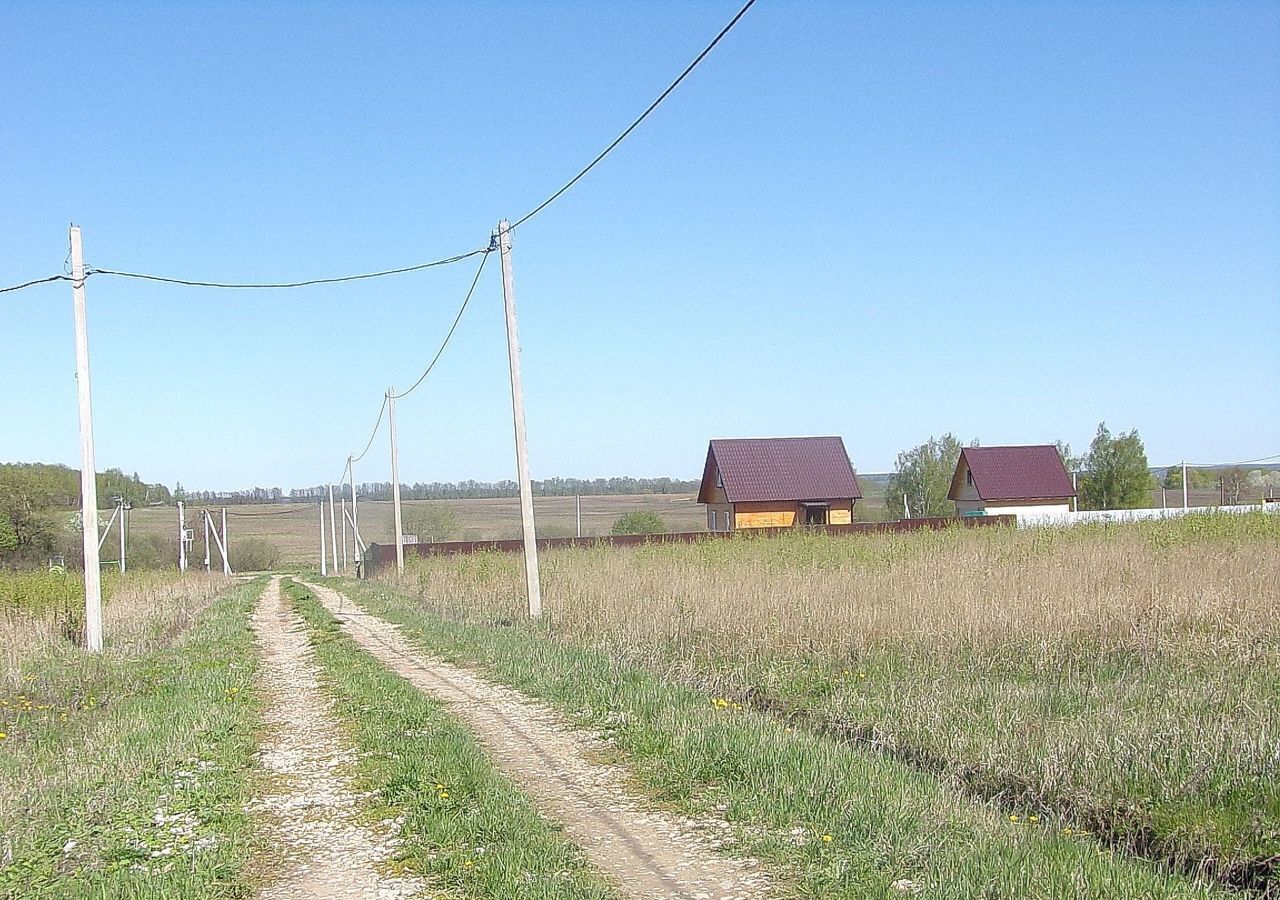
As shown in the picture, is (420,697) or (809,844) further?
(420,697)

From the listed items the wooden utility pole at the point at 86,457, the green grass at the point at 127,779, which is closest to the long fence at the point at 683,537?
the wooden utility pole at the point at 86,457

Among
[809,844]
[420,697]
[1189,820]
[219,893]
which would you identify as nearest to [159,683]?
[420,697]

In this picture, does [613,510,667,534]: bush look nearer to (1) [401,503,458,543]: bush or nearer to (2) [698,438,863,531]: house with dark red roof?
(2) [698,438,863,531]: house with dark red roof

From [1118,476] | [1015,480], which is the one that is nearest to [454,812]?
[1015,480]

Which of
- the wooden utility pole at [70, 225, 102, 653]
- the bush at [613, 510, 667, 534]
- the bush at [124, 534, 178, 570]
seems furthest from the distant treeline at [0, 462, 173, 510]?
the wooden utility pole at [70, 225, 102, 653]

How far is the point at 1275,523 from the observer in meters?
22.0

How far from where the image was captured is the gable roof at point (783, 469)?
43.9 metres

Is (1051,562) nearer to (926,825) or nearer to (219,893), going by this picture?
(926,825)

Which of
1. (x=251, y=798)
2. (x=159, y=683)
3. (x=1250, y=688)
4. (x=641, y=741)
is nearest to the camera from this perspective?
(x=251, y=798)

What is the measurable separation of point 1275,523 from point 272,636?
64.0ft

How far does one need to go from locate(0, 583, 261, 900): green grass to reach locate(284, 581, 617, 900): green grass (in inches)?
31.0

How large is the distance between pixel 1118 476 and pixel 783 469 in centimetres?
1987

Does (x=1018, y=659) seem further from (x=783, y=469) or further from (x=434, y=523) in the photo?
(x=434, y=523)

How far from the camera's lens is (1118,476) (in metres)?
53.5
